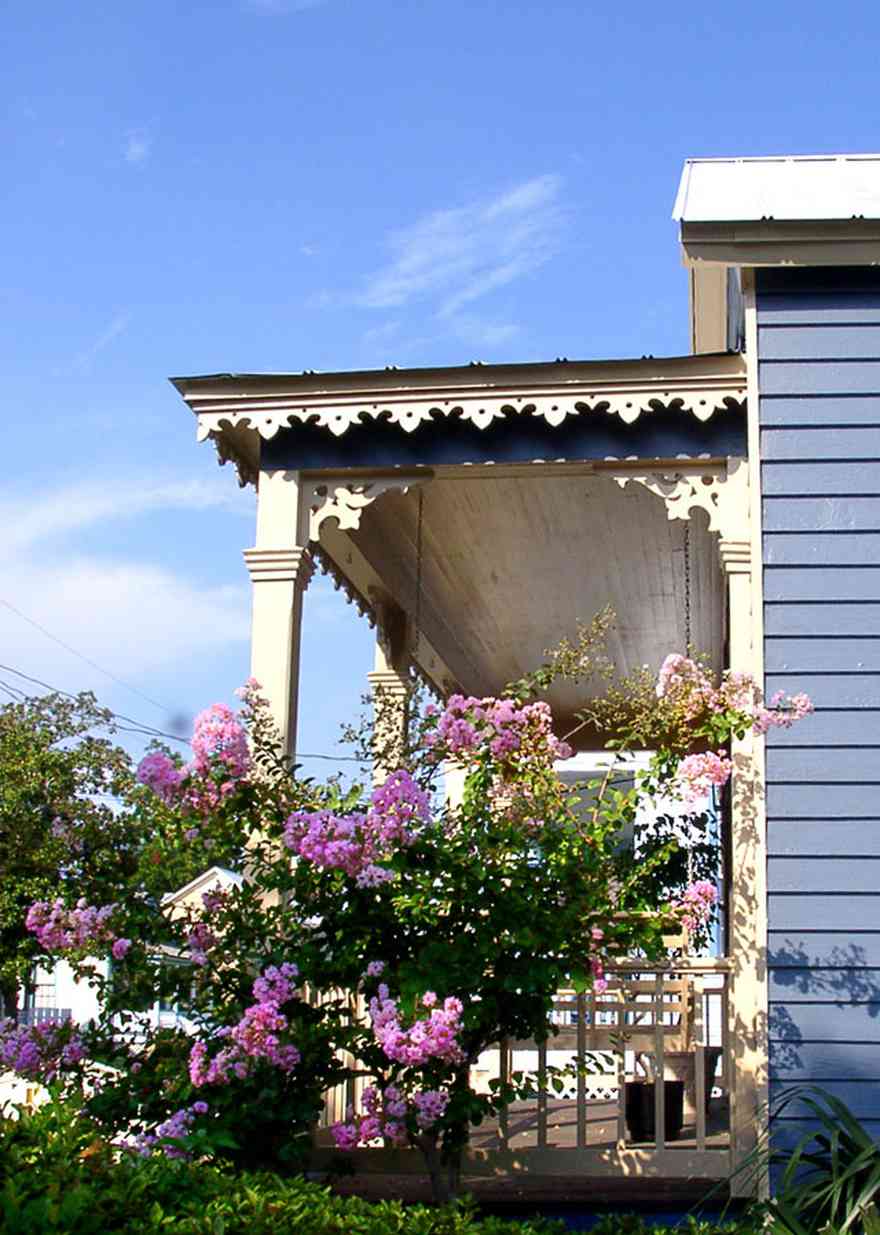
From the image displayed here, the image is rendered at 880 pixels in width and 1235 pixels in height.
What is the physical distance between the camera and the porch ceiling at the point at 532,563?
745 cm

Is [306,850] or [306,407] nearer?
[306,850]

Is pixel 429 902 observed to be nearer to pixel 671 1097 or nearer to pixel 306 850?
pixel 306 850

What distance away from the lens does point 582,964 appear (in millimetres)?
5078

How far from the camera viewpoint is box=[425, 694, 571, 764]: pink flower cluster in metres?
5.29

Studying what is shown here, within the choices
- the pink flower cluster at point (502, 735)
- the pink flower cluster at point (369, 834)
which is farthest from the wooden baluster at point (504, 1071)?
the pink flower cluster at point (502, 735)

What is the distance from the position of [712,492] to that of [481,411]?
3.34ft

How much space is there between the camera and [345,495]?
643cm

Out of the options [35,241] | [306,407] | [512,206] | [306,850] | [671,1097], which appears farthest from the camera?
[35,241]

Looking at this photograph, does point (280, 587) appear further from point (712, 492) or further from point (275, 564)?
point (712, 492)

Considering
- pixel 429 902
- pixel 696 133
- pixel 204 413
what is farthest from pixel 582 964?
pixel 696 133

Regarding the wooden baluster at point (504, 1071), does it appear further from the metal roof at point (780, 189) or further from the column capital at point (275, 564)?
the metal roof at point (780, 189)

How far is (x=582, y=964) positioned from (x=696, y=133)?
425 centimetres

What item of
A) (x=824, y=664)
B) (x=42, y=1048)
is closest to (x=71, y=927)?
(x=42, y=1048)

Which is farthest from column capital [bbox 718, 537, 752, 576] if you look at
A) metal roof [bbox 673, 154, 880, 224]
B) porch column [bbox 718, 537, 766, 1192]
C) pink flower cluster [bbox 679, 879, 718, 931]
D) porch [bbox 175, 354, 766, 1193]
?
pink flower cluster [bbox 679, 879, 718, 931]
